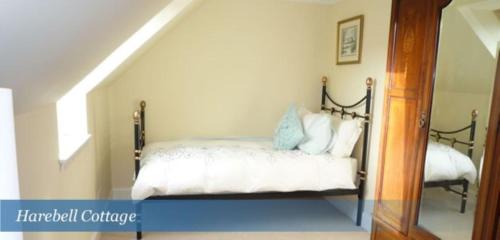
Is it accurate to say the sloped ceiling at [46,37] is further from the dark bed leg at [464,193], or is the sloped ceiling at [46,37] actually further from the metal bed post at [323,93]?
the metal bed post at [323,93]

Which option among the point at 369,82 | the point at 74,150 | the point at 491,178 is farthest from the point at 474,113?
the point at 74,150

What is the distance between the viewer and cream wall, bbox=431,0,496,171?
1.63 metres

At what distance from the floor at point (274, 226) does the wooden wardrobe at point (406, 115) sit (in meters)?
0.50

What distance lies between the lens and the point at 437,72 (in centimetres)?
192

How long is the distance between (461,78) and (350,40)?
4.80 feet

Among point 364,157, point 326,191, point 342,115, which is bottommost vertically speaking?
point 326,191

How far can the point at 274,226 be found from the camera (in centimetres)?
286

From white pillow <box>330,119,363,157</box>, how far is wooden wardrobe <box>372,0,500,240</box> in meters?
0.41

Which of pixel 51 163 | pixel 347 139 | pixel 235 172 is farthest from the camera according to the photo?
pixel 347 139

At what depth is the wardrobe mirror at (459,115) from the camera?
5.34 ft

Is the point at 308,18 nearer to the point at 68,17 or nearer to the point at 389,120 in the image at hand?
the point at 389,120

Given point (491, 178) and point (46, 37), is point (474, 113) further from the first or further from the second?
point (46, 37)

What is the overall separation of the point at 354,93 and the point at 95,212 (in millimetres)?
2527

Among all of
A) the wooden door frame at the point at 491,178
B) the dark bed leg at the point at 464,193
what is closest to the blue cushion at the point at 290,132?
the dark bed leg at the point at 464,193
